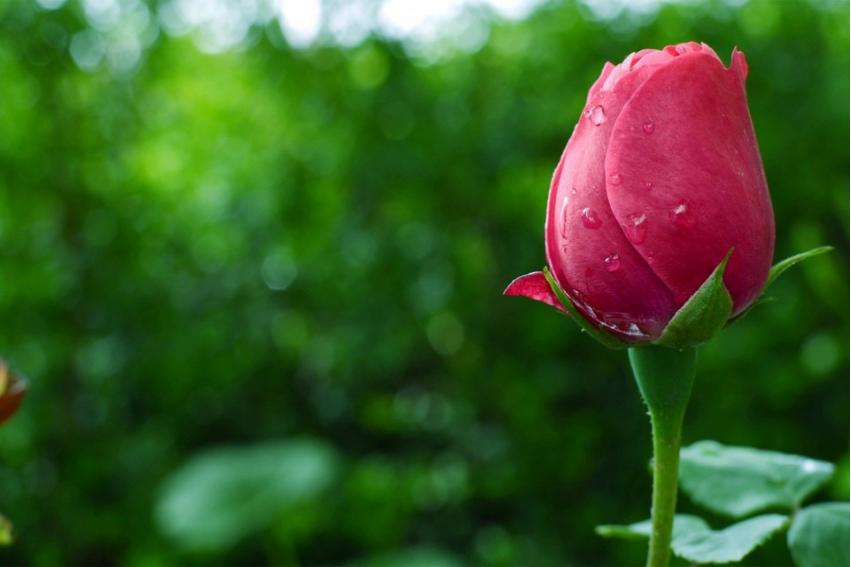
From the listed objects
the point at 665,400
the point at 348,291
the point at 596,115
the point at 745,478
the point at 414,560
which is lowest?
the point at 414,560

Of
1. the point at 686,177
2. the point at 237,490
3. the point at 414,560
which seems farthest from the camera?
the point at 237,490

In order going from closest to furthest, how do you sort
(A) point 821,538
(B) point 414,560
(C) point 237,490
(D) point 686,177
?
(D) point 686,177 < (A) point 821,538 < (B) point 414,560 < (C) point 237,490

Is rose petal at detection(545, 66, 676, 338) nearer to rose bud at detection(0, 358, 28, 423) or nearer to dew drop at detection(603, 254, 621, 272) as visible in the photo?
dew drop at detection(603, 254, 621, 272)

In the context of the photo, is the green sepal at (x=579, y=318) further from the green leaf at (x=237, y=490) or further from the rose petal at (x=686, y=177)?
the green leaf at (x=237, y=490)

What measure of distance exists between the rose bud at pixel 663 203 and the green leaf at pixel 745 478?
17cm

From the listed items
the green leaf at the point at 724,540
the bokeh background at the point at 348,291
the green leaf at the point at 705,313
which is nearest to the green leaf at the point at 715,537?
the green leaf at the point at 724,540

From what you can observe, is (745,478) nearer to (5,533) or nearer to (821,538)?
(821,538)

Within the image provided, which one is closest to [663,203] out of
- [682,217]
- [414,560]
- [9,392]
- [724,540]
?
[682,217]

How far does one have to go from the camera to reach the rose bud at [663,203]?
0.31 meters

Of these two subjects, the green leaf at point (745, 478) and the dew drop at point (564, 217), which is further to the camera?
the green leaf at point (745, 478)

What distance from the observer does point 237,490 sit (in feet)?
6.17

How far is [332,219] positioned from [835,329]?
1.10 m

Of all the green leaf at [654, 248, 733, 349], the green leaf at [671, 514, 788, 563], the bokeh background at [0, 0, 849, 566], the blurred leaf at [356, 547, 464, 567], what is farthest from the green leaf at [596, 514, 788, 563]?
the bokeh background at [0, 0, 849, 566]

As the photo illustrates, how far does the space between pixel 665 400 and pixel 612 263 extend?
6cm
